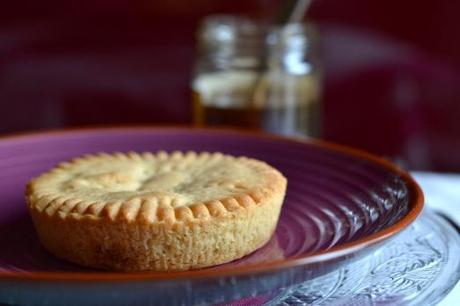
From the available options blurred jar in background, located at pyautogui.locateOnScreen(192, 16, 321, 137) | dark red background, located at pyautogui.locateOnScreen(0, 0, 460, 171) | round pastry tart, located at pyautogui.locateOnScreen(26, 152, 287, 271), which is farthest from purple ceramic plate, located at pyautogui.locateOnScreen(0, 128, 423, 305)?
dark red background, located at pyautogui.locateOnScreen(0, 0, 460, 171)

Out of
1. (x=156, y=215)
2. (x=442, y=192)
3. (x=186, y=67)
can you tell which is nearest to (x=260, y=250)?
(x=156, y=215)

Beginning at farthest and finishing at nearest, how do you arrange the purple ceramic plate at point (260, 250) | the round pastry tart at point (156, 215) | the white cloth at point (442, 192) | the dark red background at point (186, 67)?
1. the dark red background at point (186, 67)
2. the white cloth at point (442, 192)
3. the round pastry tart at point (156, 215)
4. the purple ceramic plate at point (260, 250)

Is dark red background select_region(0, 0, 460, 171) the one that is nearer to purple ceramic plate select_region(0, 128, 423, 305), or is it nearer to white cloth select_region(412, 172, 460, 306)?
white cloth select_region(412, 172, 460, 306)

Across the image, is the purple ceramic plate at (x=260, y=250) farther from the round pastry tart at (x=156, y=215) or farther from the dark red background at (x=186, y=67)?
the dark red background at (x=186, y=67)

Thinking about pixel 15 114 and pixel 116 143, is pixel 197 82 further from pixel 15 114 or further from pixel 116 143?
pixel 15 114

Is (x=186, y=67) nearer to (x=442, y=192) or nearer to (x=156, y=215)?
(x=442, y=192)

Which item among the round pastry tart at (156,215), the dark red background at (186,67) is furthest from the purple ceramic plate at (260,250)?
the dark red background at (186,67)

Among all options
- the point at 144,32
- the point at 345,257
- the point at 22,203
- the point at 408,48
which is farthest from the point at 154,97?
the point at 345,257
